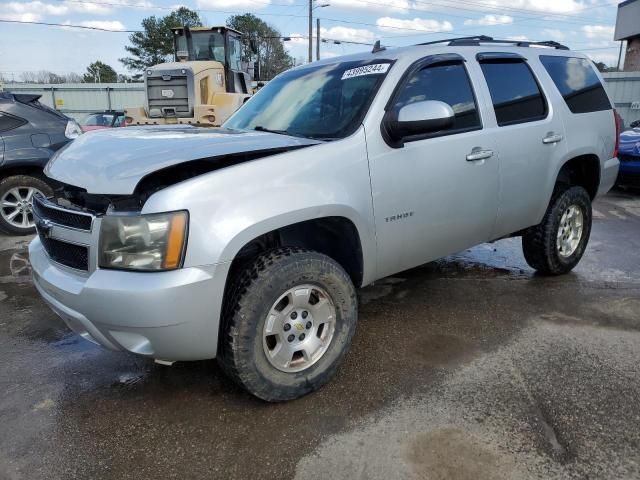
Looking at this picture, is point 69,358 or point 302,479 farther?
point 69,358

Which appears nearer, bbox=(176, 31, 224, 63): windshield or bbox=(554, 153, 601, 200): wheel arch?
bbox=(554, 153, 601, 200): wheel arch

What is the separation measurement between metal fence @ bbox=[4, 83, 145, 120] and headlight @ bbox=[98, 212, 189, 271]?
29.0 metres

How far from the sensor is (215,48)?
14.1 m

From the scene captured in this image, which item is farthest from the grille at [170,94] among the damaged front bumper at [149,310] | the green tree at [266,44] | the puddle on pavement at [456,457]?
the green tree at [266,44]

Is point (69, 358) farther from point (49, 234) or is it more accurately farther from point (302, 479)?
point (302, 479)

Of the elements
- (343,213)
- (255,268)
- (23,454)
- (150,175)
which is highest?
(150,175)

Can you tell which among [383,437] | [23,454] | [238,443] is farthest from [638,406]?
[23,454]

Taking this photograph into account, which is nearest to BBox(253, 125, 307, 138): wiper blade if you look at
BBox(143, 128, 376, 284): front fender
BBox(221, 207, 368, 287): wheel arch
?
BBox(143, 128, 376, 284): front fender

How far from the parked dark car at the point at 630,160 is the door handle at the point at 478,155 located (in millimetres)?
6797

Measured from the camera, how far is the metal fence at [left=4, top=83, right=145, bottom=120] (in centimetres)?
2902

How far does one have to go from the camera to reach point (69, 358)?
3471mm

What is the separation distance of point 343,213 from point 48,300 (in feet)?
5.51

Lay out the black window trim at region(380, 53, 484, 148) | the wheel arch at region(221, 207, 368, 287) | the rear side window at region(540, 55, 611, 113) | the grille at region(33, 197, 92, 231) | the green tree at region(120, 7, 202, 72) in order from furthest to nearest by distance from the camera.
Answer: the green tree at region(120, 7, 202, 72), the rear side window at region(540, 55, 611, 113), the black window trim at region(380, 53, 484, 148), the wheel arch at region(221, 207, 368, 287), the grille at region(33, 197, 92, 231)

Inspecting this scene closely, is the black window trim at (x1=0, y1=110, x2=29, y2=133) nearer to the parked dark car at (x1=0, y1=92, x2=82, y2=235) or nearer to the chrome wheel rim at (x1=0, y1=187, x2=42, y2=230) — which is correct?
the parked dark car at (x1=0, y1=92, x2=82, y2=235)
